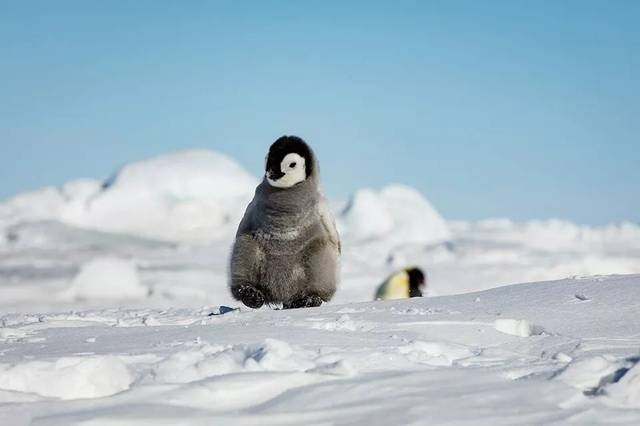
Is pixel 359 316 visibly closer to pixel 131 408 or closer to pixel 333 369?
pixel 333 369

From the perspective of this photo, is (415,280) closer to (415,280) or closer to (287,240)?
(415,280)

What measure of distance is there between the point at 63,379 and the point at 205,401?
1.68ft

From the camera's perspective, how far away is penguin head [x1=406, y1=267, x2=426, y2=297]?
9320 millimetres

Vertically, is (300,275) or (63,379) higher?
(300,275)

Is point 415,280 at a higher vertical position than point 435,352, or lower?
higher

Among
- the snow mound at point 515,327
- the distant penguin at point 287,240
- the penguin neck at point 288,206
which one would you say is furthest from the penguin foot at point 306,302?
the snow mound at point 515,327

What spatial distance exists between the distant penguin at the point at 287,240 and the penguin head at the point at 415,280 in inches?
163

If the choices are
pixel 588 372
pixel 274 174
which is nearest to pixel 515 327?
pixel 588 372

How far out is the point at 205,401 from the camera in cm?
244

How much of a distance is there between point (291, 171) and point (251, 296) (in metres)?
0.79

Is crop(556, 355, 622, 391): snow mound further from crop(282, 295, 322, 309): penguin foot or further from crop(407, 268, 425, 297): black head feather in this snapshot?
crop(407, 268, 425, 297): black head feather

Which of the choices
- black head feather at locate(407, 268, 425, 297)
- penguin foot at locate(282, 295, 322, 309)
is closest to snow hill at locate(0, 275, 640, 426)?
penguin foot at locate(282, 295, 322, 309)

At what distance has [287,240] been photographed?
16.9ft

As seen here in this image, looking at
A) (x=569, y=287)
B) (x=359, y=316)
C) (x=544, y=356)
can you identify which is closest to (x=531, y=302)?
(x=569, y=287)
